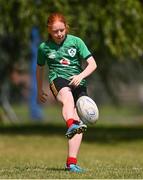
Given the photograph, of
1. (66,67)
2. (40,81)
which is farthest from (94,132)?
(66,67)

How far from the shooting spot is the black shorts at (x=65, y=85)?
9719 millimetres

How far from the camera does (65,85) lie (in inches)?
382

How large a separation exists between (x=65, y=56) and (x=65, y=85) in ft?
1.29

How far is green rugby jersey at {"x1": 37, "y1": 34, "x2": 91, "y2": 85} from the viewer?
980 centimetres

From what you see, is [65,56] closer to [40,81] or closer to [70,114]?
[40,81]

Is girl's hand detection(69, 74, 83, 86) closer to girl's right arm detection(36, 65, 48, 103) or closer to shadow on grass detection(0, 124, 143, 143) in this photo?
girl's right arm detection(36, 65, 48, 103)

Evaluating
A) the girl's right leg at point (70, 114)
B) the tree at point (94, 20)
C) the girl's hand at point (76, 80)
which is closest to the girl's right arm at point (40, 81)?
the girl's right leg at point (70, 114)

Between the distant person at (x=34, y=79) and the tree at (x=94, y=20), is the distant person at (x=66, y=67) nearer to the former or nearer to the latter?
the tree at (x=94, y=20)

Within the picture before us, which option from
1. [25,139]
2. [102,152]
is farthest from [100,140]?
[102,152]

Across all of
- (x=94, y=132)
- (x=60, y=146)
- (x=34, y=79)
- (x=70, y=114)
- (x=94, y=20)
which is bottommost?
(x=94, y=132)

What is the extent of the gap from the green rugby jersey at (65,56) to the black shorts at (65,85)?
0.06 m

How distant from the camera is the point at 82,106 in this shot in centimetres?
955

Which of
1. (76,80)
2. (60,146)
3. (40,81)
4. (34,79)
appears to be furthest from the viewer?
(34,79)

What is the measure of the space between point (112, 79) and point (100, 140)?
5.77 meters
